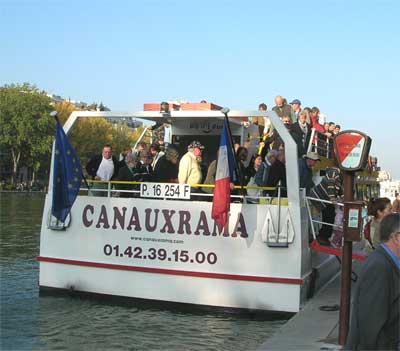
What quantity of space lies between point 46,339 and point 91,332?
2.22 feet

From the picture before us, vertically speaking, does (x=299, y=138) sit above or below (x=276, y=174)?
above

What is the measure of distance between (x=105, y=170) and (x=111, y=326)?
3.46 m

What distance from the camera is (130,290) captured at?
993 centimetres

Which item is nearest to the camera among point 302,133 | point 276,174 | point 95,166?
point 276,174

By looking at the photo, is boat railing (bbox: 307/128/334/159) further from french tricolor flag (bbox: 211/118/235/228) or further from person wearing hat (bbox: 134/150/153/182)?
french tricolor flag (bbox: 211/118/235/228)

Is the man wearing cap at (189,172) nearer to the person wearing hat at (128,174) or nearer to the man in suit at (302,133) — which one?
the person wearing hat at (128,174)

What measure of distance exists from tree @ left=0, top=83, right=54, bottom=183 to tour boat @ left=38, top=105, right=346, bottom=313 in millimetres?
80896

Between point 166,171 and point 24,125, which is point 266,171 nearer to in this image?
point 166,171

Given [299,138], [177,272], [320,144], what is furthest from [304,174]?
[320,144]

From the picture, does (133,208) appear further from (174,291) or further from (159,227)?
(174,291)

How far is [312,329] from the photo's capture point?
763 centimetres

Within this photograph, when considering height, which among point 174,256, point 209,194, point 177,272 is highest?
point 209,194

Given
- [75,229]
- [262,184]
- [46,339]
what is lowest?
[46,339]

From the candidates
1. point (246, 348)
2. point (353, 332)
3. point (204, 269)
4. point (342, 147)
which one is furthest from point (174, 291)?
point (353, 332)
